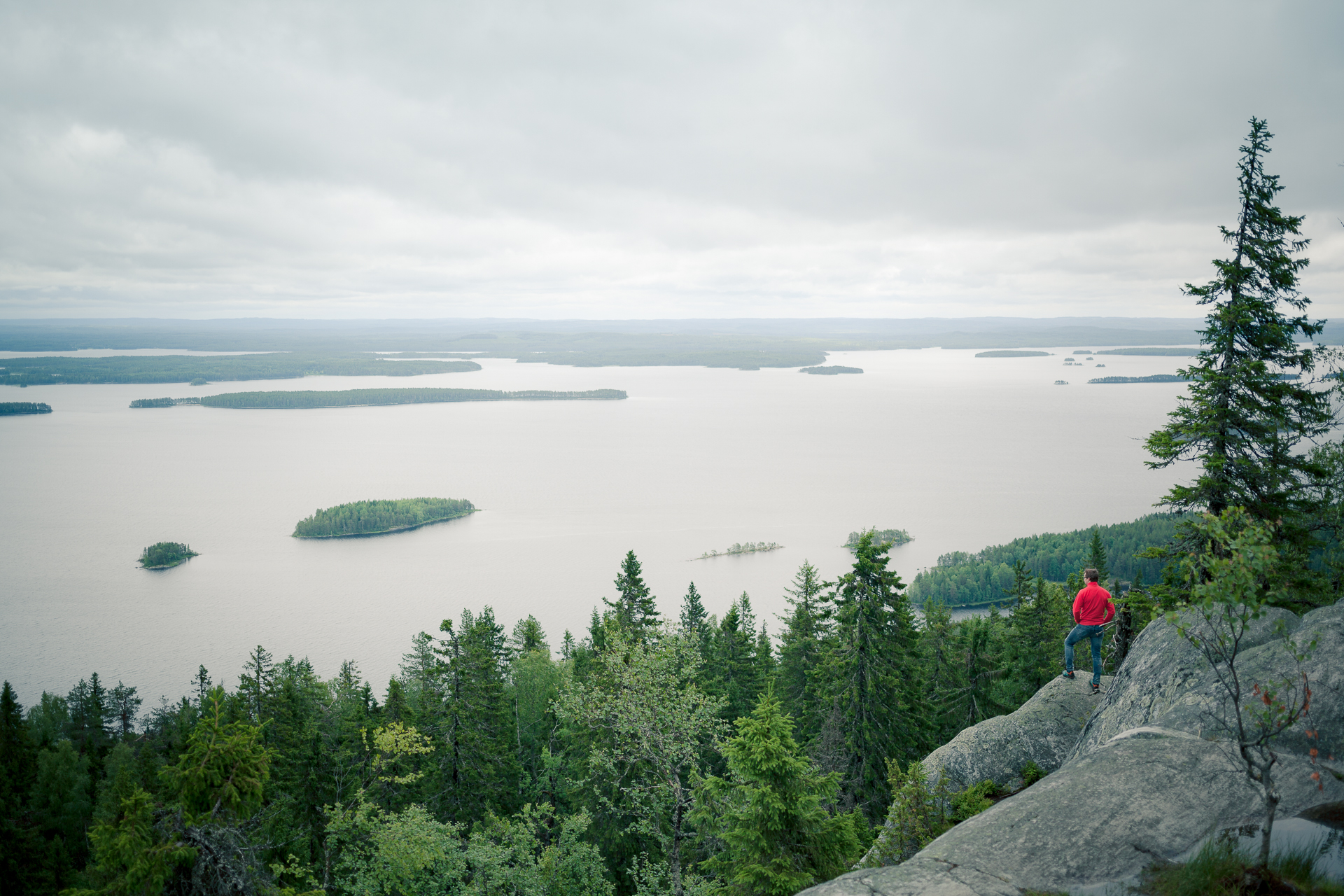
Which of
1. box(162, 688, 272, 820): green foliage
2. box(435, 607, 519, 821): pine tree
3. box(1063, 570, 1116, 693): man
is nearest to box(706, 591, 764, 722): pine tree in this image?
box(435, 607, 519, 821): pine tree

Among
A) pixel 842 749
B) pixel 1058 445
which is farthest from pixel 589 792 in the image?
pixel 1058 445

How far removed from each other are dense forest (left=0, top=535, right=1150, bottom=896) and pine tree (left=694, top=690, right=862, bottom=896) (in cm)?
6

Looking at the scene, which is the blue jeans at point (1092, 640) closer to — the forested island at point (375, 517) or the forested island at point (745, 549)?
the forested island at point (745, 549)

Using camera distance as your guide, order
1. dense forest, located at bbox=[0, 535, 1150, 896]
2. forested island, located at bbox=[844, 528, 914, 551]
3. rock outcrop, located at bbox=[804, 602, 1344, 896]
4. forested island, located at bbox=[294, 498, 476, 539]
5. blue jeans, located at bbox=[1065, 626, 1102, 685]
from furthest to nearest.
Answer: forested island, located at bbox=[294, 498, 476, 539], forested island, located at bbox=[844, 528, 914, 551], blue jeans, located at bbox=[1065, 626, 1102, 685], dense forest, located at bbox=[0, 535, 1150, 896], rock outcrop, located at bbox=[804, 602, 1344, 896]

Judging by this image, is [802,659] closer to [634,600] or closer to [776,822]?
[634,600]

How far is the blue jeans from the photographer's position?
16031 millimetres

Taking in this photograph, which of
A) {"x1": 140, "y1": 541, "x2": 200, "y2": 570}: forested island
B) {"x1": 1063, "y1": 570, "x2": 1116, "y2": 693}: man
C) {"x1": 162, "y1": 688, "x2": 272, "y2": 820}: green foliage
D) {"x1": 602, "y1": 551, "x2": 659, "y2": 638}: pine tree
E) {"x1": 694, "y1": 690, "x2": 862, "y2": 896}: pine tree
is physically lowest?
{"x1": 140, "y1": 541, "x2": 200, "y2": 570}: forested island

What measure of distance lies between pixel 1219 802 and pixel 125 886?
608 inches

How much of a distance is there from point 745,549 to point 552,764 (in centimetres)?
7321

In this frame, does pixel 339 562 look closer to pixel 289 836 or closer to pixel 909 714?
pixel 289 836

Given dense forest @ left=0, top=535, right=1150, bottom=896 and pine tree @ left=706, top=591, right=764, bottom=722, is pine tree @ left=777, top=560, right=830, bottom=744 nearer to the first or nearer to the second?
dense forest @ left=0, top=535, right=1150, bottom=896

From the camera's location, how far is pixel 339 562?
105688 mm

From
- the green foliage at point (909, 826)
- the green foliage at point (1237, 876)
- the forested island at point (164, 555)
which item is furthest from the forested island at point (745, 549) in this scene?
the green foliage at point (1237, 876)

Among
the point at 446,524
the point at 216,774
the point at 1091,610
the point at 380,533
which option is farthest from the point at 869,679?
the point at 380,533
